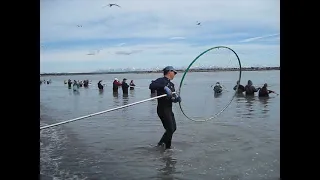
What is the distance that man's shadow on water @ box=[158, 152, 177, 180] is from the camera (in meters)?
3.64

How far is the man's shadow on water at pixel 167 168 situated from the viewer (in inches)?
143

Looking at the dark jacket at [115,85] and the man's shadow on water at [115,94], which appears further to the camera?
the dark jacket at [115,85]

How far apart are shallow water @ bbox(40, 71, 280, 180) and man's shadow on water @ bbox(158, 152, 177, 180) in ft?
0.03

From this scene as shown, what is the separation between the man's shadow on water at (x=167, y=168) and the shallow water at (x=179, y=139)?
10 mm

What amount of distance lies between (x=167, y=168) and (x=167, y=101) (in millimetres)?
869

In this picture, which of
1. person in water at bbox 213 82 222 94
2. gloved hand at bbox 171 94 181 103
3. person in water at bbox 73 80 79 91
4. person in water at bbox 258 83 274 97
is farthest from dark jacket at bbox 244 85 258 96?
person in water at bbox 73 80 79 91

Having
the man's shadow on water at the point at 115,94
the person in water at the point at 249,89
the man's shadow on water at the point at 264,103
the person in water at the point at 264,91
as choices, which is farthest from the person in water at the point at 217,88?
the man's shadow on water at the point at 115,94

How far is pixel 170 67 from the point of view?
13.9 feet

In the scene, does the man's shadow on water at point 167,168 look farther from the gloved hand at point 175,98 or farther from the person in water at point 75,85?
the person in water at point 75,85

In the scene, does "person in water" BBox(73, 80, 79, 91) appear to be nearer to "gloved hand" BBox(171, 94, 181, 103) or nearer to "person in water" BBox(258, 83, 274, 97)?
"gloved hand" BBox(171, 94, 181, 103)
